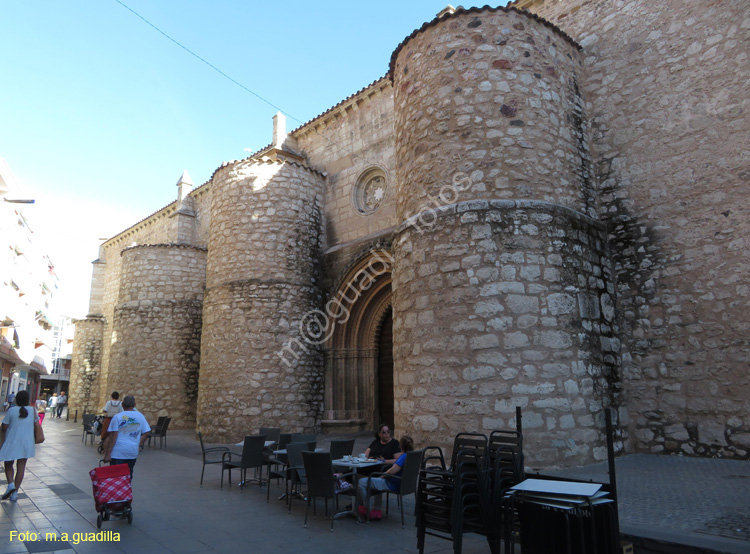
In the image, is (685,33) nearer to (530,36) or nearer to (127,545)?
(530,36)

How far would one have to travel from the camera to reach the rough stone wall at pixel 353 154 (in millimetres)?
12031

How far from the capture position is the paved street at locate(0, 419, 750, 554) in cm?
386

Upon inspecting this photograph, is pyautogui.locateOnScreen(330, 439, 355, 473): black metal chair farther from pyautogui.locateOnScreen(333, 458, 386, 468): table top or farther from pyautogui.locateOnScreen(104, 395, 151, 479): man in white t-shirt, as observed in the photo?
Result: pyautogui.locateOnScreen(104, 395, 151, 479): man in white t-shirt

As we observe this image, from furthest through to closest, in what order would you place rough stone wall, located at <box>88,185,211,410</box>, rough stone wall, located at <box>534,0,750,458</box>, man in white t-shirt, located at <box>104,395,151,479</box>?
rough stone wall, located at <box>88,185,211,410</box> → rough stone wall, located at <box>534,0,750,458</box> → man in white t-shirt, located at <box>104,395,151,479</box>

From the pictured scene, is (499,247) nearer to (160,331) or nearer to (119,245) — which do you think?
(160,331)

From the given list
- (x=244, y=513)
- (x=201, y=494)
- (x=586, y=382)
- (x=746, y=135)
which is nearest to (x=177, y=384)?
(x=201, y=494)

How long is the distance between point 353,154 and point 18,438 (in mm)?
9465

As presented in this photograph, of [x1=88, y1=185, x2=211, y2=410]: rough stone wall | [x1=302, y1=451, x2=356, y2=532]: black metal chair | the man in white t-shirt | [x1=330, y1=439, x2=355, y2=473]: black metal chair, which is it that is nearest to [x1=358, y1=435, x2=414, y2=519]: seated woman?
[x1=302, y1=451, x2=356, y2=532]: black metal chair

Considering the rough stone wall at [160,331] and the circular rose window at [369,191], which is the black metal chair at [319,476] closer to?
the circular rose window at [369,191]

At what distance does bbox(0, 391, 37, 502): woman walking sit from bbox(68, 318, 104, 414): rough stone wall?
17592 mm

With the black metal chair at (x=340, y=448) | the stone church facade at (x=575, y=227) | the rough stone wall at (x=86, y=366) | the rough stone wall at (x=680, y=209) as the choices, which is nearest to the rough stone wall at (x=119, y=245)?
the rough stone wall at (x=86, y=366)

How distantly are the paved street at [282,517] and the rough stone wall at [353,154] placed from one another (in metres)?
7.14

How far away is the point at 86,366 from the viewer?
23.2 m

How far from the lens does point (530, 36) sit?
24.0 feet
